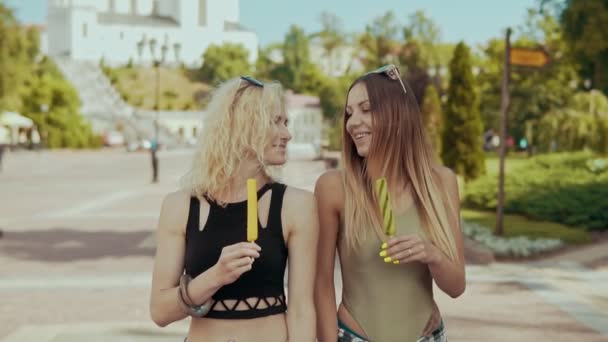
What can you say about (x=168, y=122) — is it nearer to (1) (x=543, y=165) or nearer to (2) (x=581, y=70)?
(2) (x=581, y=70)

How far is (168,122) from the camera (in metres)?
112

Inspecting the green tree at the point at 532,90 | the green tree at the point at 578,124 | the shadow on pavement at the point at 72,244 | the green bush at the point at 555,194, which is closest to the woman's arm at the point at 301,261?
the shadow on pavement at the point at 72,244

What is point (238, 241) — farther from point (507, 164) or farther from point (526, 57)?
point (507, 164)

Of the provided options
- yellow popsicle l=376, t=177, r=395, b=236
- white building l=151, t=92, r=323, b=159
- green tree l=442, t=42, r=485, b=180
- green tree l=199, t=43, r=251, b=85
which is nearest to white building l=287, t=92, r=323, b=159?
white building l=151, t=92, r=323, b=159

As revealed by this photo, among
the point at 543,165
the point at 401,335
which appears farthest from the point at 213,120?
the point at 543,165

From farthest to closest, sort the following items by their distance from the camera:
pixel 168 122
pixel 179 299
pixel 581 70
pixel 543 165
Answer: pixel 168 122 → pixel 581 70 → pixel 543 165 → pixel 179 299

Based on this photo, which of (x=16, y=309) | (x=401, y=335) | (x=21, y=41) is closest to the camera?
(x=401, y=335)

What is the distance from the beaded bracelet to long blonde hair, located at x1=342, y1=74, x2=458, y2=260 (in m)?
0.52

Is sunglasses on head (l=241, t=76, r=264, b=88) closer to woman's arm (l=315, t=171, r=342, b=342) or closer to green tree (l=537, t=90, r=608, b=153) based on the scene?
woman's arm (l=315, t=171, r=342, b=342)

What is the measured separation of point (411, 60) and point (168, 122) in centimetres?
4187

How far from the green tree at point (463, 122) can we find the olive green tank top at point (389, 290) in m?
17.8

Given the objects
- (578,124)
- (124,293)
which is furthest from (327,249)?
(578,124)

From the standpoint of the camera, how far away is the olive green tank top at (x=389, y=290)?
8.74 feet

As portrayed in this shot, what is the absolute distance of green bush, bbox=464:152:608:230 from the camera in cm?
1414
